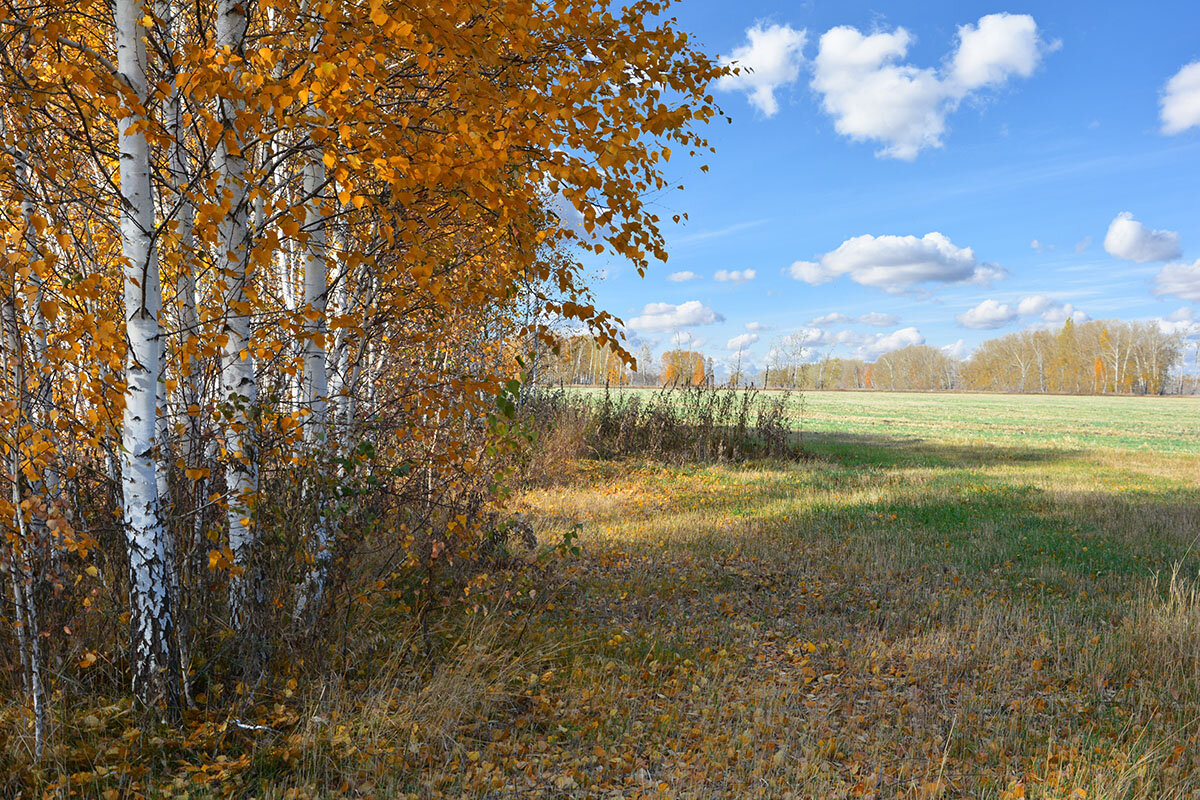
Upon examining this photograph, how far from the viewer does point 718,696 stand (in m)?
4.92

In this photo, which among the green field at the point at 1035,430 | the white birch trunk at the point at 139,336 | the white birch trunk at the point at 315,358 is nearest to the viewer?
the white birch trunk at the point at 139,336

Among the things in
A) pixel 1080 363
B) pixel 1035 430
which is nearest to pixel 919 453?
pixel 1035 430

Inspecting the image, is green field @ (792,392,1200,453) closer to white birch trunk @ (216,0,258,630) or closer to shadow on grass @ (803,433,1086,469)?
shadow on grass @ (803,433,1086,469)

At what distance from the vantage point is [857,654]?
5742 millimetres

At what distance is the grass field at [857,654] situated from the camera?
402cm

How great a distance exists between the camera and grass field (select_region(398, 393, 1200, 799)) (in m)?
4.02

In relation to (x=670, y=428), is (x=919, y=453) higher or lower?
lower

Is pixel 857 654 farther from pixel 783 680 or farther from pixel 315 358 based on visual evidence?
pixel 315 358

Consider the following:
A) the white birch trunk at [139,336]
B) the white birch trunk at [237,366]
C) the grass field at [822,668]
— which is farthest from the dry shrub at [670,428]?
the white birch trunk at [139,336]

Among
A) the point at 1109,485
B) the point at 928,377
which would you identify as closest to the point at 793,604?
the point at 1109,485

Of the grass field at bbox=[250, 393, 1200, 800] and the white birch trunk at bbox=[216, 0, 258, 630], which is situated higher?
the white birch trunk at bbox=[216, 0, 258, 630]

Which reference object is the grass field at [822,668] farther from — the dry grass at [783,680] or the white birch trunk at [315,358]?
the white birch trunk at [315,358]

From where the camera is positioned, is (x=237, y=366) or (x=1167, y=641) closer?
(x=237, y=366)

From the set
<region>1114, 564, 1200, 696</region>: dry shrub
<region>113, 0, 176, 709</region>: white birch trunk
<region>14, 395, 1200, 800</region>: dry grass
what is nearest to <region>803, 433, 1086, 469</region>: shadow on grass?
<region>14, 395, 1200, 800</region>: dry grass
